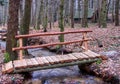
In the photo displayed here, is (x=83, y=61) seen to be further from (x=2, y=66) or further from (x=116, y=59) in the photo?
(x=2, y=66)

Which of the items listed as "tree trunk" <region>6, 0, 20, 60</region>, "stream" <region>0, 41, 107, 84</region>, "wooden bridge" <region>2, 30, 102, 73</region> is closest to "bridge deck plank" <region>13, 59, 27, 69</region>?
"wooden bridge" <region>2, 30, 102, 73</region>

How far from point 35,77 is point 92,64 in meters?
2.44

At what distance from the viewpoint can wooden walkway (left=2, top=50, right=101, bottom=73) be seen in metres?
9.06

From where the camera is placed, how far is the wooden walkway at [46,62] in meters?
9.06

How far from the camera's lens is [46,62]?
949 centimetres

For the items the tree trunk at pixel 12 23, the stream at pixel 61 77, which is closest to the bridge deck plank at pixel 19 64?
the stream at pixel 61 77

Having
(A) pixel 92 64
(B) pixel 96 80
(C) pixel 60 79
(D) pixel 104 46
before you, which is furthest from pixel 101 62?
(D) pixel 104 46

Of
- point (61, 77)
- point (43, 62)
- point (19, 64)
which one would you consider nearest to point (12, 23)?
point (19, 64)

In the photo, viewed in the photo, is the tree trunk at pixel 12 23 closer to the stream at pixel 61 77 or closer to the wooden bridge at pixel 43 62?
the wooden bridge at pixel 43 62

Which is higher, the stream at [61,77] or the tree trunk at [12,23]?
the tree trunk at [12,23]

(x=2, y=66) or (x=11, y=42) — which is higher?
(x=11, y=42)

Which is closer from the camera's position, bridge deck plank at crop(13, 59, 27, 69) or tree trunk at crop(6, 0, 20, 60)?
bridge deck plank at crop(13, 59, 27, 69)

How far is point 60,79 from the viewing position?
9.50 metres

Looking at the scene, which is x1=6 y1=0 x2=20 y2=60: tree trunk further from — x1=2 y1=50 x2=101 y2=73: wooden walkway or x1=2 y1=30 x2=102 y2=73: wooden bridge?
x1=2 y1=50 x2=101 y2=73: wooden walkway
